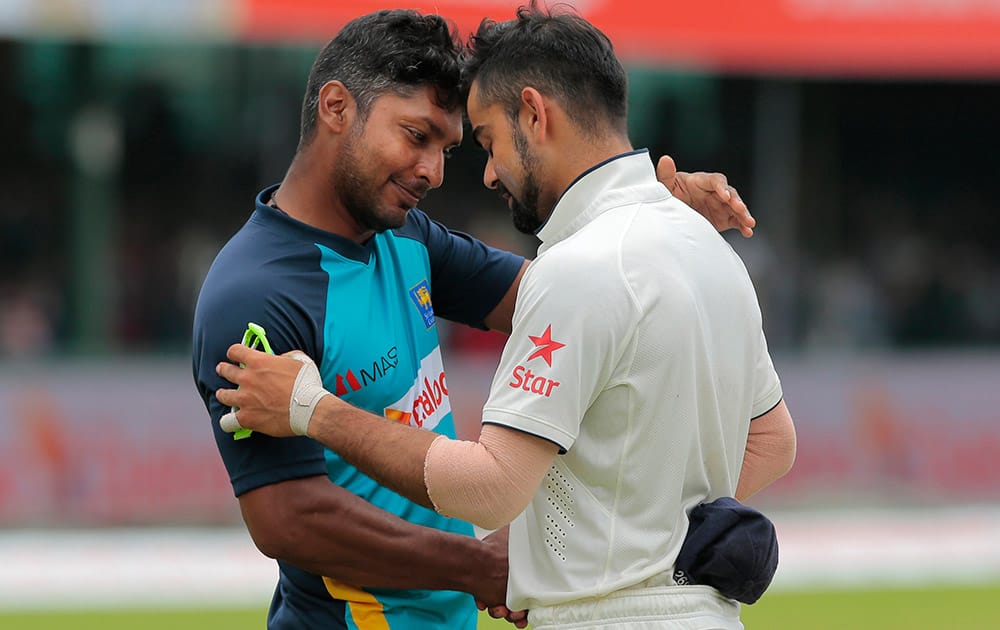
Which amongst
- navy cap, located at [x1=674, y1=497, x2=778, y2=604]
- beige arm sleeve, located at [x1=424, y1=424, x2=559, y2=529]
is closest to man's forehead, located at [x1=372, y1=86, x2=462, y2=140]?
beige arm sleeve, located at [x1=424, y1=424, x2=559, y2=529]

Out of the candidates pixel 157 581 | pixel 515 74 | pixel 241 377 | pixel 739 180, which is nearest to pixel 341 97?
pixel 515 74

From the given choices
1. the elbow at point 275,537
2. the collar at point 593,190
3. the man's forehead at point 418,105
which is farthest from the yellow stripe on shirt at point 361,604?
the man's forehead at point 418,105

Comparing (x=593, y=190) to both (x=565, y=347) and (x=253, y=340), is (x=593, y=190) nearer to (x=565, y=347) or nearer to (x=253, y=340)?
(x=565, y=347)

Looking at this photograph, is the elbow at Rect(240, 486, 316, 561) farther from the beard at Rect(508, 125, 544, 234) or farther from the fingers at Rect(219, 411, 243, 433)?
the beard at Rect(508, 125, 544, 234)

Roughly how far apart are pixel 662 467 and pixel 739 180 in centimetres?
1431

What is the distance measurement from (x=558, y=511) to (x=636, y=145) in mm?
12674

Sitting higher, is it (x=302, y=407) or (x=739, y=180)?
(x=302, y=407)

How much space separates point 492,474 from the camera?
3.15 m

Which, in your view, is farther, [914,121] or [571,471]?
[914,121]

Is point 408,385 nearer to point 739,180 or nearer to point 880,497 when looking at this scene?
point 880,497

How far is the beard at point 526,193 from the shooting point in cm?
343

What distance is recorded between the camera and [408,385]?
3.84 metres

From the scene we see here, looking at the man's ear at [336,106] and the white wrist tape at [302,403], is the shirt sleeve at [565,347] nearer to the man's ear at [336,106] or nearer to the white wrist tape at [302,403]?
the white wrist tape at [302,403]

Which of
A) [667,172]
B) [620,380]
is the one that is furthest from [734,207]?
[620,380]
